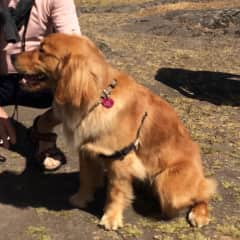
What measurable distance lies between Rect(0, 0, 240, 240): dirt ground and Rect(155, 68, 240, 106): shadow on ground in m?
0.01

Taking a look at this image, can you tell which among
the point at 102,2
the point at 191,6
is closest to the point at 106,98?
the point at 191,6

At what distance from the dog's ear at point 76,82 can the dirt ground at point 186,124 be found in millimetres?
917

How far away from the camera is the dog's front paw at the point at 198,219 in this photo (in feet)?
12.7

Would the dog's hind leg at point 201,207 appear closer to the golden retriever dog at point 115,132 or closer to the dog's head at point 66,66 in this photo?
the golden retriever dog at point 115,132

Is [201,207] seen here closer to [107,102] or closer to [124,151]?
[124,151]

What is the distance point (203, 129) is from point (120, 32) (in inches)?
224

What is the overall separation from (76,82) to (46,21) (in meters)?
1.20

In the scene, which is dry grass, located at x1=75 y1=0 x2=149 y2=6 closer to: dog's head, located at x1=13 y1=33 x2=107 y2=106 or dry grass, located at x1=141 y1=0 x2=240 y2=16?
dry grass, located at x1=141 y1=0 x2=240 y2=16

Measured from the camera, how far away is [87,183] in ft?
13.4

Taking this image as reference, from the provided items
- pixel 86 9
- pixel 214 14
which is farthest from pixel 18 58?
pixel 86 9

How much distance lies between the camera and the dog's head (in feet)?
11.1

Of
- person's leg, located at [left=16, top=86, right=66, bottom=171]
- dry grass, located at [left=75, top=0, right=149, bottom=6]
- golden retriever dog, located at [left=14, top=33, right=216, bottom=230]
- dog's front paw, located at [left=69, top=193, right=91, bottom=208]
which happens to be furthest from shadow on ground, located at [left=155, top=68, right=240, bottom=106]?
dry grass, located at [left=75, top=0, right=149, bottom=6]

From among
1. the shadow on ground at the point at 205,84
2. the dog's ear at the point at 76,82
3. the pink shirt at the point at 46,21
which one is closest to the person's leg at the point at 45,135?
the pink shirt at the point at 46,21

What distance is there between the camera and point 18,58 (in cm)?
378
